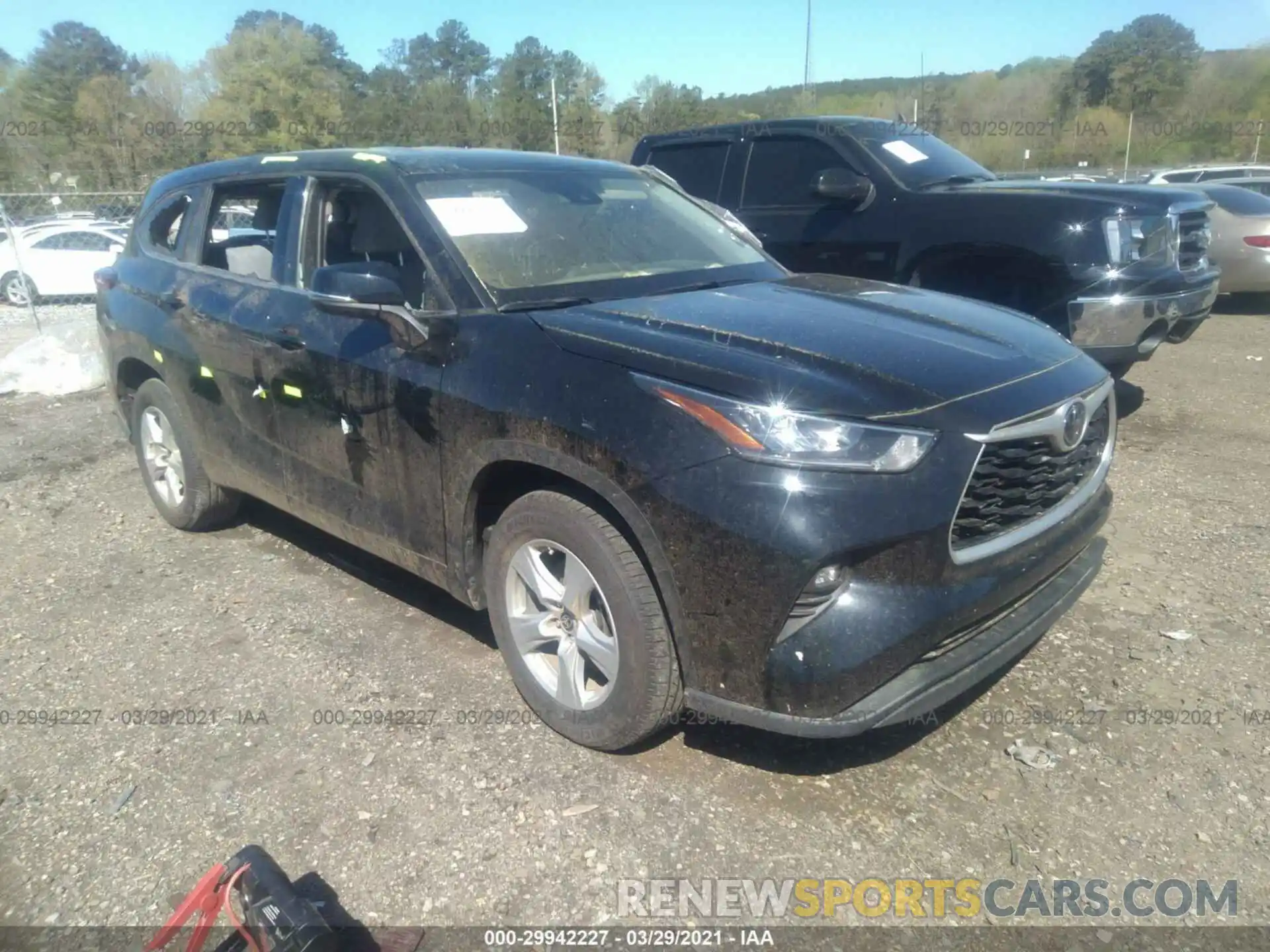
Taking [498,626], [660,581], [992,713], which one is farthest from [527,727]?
[992,713]

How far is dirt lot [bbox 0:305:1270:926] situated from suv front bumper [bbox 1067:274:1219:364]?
1.48m

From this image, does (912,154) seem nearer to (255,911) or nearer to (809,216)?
(809,216)

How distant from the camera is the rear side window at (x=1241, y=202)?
34.6 feet

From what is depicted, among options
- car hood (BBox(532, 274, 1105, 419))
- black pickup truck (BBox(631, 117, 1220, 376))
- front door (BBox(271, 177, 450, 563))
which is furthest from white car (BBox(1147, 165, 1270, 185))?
front door (BBox(271, 177, 450, 563))

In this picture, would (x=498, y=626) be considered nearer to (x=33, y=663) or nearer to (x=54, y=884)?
(x=54, y=884)

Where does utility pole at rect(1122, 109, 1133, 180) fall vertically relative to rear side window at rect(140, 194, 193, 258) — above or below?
above

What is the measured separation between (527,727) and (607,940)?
94 cm

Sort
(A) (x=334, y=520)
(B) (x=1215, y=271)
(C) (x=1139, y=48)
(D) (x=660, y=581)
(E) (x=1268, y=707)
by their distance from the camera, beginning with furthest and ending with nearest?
(C) (x=1139, y=48)
(B) (x=1215, y=271)
(A) (x=334, y=520)
(E) (x=1268, y=707)
(D) (x=660, y=581)

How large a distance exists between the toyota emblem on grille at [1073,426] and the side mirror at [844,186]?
3829 mm

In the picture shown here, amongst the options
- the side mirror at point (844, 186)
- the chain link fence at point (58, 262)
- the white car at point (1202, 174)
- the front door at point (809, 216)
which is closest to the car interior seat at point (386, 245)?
the side mirror at point (844, 186)

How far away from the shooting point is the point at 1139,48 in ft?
143

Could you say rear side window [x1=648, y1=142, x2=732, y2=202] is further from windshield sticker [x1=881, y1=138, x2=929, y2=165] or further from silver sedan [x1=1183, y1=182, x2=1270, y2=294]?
silver sedan [x1=1183, y1=182, x2=1270, y2=294]

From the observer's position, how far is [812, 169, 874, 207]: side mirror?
6.26 m

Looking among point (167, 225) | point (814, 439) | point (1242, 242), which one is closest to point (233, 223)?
point (167, 225)
